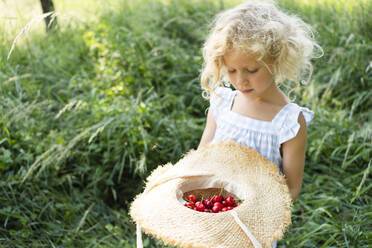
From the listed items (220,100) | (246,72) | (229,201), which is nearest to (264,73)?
(246,72)

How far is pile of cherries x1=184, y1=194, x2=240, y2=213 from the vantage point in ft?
5.20

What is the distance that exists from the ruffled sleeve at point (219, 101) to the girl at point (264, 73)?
0.29ft

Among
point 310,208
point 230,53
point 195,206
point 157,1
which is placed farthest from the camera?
point 157,1

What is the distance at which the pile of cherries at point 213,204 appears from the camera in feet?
5.20

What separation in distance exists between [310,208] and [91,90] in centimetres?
217

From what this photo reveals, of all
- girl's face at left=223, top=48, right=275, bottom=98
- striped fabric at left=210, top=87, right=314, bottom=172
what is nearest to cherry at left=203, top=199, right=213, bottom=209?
striped fabric at left=210, top=87, right=314, bottom=172

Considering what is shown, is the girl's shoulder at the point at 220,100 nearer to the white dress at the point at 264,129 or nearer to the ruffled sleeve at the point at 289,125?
the white dress at the point at 264,129

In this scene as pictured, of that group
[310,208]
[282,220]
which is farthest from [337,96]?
[282,220]

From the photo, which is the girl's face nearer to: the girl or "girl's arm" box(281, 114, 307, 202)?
the girl

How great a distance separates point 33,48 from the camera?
3.83m

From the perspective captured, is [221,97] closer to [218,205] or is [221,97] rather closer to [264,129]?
[264,129]

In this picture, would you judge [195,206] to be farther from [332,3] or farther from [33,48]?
[332,3]

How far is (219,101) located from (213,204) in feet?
2.19

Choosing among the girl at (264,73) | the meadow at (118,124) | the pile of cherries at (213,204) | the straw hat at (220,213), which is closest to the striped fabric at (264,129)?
the girl at (264,73)
